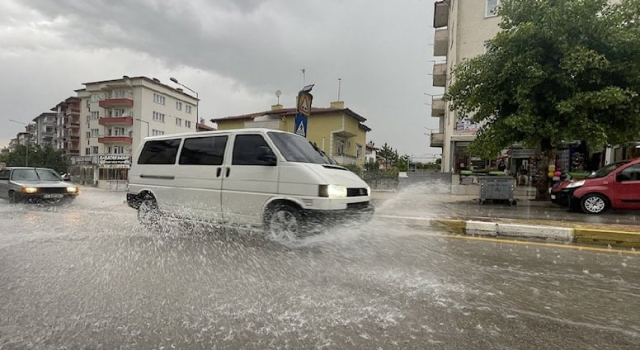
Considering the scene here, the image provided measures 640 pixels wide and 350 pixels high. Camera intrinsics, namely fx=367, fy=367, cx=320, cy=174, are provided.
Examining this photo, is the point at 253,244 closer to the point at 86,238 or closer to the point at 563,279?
the point at 86,238

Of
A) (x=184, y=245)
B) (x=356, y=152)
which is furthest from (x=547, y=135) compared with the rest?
(x=356, y=152)

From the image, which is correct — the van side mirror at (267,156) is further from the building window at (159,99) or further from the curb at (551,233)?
the building window at (159,99)

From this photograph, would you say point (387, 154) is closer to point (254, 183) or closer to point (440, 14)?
point (440, 14)

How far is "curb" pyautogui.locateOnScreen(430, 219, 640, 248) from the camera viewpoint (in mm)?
6230

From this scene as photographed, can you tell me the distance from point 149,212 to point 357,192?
4.21m

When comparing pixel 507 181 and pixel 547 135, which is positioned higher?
pixel 547 135

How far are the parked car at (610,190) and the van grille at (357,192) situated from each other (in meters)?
7.59

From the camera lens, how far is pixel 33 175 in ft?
41.4

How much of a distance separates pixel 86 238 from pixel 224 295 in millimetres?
4059

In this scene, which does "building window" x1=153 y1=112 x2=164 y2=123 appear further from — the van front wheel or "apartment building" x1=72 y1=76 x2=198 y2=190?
the van front wheel

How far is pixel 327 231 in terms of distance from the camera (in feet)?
18.5

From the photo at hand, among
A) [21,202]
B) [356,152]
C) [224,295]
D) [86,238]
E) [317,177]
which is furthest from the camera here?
[356,152]

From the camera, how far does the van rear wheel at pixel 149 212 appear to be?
712cm

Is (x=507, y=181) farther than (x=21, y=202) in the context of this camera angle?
Yes
